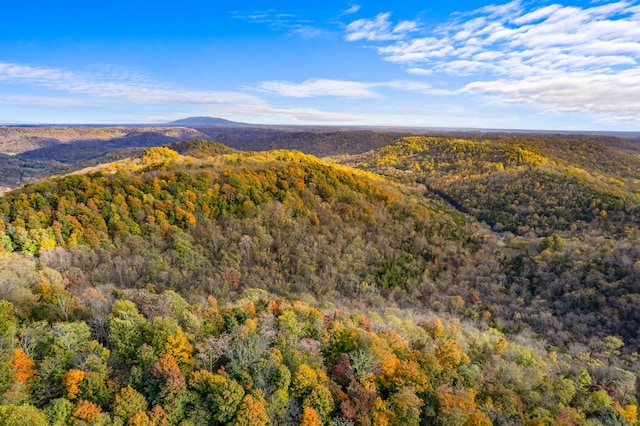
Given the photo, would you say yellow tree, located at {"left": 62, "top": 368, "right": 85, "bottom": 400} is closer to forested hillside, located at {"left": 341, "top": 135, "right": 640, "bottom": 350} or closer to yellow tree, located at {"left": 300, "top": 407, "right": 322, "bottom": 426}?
yellow tree, located at {"left": 300, "top": 407, "right": 322, "bottom": 426}

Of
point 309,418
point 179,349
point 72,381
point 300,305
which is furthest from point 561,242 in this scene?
point 72,381

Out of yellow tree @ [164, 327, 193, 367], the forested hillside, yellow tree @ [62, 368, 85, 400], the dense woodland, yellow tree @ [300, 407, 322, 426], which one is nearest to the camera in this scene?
yellow tree @ [62, 368, 85, 400]

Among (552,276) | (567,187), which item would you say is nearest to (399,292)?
(552,276)

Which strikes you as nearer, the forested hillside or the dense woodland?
the dense woodland

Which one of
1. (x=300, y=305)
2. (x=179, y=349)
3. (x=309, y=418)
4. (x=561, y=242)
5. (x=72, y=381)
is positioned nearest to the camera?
(x=72, y=381)

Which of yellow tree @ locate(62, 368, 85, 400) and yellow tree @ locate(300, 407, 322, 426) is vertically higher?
yellow tree @ locate(62, 368, 85, 400)

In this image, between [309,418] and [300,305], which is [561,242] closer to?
[300,305]

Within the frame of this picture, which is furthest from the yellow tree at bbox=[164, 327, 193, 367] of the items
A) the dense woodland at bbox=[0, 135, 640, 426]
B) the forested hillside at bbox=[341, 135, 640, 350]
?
the forested hillside at bbox=[341, 135, 640, 350]

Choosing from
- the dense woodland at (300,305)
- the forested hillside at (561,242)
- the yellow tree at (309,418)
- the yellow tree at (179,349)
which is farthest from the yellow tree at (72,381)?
the forested hillside at (561,242)

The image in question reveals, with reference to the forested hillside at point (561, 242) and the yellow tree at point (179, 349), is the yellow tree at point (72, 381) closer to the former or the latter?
the yellow tree at point (179, 349)
